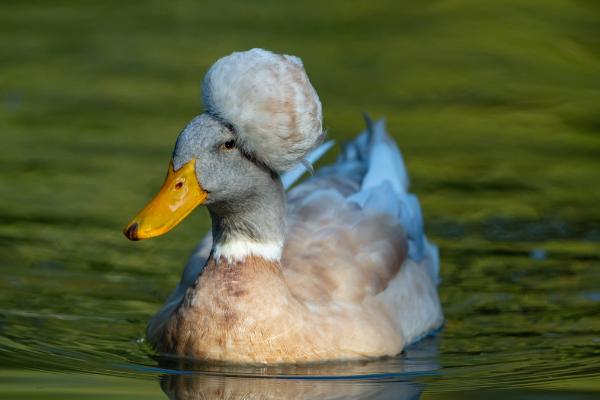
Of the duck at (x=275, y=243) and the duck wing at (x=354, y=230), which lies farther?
the duck wing at (x=354, y=230)

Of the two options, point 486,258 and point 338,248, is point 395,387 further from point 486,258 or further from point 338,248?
point 486,258

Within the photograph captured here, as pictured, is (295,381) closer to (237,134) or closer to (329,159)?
(237,134)

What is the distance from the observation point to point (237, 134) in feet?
22.6

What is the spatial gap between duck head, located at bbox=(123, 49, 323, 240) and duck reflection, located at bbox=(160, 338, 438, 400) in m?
0.81

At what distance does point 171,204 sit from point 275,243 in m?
0.86

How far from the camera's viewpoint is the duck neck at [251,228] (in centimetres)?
737

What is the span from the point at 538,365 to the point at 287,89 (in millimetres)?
2117

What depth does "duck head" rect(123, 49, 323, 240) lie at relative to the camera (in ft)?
21.9

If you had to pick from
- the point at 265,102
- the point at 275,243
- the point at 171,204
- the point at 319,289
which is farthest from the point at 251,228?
the point at 265,102

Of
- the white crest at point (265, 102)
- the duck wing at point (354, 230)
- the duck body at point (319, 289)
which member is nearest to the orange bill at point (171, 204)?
the white crest at point (265, 102)

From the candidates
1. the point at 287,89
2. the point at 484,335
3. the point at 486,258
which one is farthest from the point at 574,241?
the point at 287,89

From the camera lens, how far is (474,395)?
6.90 metres

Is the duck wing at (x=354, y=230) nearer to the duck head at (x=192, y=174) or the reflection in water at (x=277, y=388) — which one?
the reflection in water at (x=277, y=388)

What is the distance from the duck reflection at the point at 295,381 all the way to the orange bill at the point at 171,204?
0.80 meters
